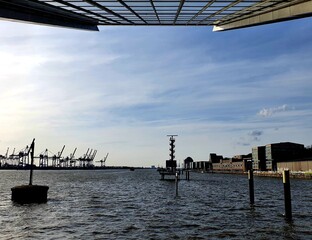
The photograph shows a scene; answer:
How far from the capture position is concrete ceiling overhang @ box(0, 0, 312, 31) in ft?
93.5

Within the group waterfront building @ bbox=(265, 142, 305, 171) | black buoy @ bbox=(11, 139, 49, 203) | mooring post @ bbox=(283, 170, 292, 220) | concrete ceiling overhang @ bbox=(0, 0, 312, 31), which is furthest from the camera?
waterfront building @ bbox=(265, 142, 305, 171)

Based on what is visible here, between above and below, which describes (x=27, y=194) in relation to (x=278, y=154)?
below

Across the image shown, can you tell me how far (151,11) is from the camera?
34.8 metres

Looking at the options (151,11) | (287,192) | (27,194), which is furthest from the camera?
(27,194)

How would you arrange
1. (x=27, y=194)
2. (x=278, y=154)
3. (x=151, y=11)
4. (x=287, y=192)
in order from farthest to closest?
(x=278, y=154)
(x=27, y=194)
(x=151, y=11)
(x=287, y=192)

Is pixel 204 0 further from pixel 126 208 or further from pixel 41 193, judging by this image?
pixel 41 193

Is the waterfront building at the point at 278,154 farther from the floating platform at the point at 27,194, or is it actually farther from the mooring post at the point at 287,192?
the mooring post at the point at 287,192

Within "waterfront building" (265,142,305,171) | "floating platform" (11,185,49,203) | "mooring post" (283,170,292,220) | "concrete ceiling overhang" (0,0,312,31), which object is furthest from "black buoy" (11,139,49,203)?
"waterfront building" (265,142,305,171)

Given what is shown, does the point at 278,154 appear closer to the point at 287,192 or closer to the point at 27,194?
the point at 27,194

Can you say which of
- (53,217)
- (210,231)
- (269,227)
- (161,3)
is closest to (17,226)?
(53,217)

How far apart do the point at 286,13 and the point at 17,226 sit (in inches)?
1142

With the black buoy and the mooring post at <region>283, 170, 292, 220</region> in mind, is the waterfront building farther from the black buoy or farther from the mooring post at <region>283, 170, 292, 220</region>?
the mooring post at <region>283, 170, 292, 220</region>

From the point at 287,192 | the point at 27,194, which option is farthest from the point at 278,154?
the point at 287,192

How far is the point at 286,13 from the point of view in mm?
→ 30203
